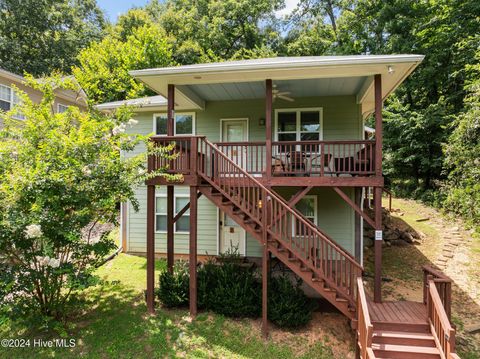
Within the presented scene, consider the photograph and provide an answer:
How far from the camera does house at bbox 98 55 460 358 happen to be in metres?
6.15

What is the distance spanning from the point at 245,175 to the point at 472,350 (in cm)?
602

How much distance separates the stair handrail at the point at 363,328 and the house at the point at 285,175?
3 cm

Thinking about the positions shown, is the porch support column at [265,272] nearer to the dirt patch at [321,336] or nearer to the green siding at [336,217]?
the dirt patch at [321,336]

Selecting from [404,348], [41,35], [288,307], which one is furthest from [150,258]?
[41,35]

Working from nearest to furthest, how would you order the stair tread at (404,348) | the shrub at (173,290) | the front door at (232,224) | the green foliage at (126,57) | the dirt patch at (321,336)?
the stair tread at (404,348) < the dirt patch at (321,336) < the shrub at (173,290) < the front door at (232,224) < the green foliage at (126,57)

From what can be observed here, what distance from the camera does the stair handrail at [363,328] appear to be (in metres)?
4.81

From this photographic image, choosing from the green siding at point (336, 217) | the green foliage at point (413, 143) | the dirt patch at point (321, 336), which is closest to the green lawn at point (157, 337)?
the dirt patch at point (321, 336)

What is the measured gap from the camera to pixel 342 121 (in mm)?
9523

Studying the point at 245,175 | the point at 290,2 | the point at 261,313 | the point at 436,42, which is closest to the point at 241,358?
the point at 261,313

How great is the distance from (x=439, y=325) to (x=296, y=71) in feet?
19.3

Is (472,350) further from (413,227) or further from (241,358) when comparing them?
(413,227)

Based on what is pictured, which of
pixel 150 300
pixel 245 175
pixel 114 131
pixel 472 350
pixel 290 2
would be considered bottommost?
pixel 472 350

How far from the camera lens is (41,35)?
2758 centimetres

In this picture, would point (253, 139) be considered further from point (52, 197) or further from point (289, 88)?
point (52, 197)
